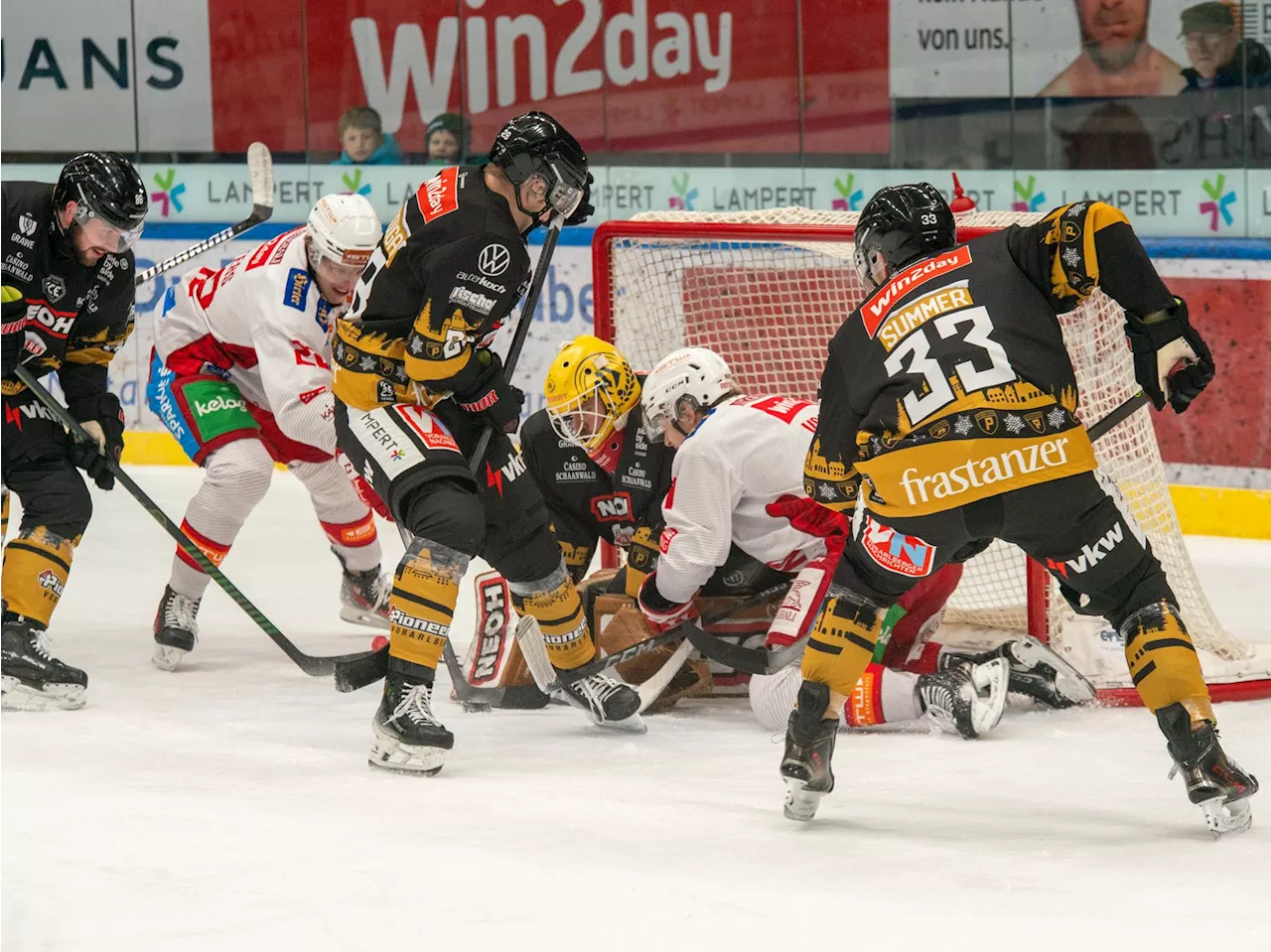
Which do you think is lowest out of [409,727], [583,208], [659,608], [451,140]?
[409,727]

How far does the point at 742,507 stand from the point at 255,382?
4.67 ft

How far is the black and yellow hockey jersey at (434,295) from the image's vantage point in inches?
130

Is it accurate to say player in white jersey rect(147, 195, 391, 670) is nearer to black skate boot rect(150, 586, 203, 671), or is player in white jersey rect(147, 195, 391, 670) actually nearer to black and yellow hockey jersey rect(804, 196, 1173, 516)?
black skate boot rect(150, 586, 203, 671)

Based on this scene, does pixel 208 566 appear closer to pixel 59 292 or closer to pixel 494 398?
pixel 59 292

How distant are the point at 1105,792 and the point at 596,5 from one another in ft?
16.5

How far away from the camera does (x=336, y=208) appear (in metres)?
4.29

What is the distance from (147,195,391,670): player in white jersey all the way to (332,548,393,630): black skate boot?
9cm

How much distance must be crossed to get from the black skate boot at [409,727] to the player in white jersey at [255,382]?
3.37 ft

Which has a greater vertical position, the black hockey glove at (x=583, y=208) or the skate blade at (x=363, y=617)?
the black hockey glove at (x=583, y=208)

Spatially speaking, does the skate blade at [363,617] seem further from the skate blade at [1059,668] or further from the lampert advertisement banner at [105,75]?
the lampert advertisement banner at [105,75]

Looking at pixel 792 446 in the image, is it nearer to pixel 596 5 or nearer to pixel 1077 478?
pixel 1077 478

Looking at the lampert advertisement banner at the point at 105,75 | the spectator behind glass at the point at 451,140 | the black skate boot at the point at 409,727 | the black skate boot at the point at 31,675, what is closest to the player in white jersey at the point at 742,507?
the black skate boot at the point at 409,727

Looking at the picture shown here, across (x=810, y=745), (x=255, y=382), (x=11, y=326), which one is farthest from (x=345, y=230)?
(x=810, y=745)

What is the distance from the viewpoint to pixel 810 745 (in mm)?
2955
